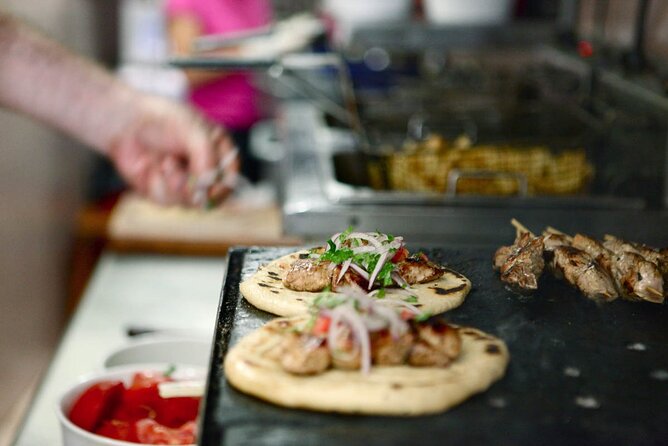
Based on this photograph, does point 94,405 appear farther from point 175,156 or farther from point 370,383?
point 175,156

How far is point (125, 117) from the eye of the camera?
7.90ft

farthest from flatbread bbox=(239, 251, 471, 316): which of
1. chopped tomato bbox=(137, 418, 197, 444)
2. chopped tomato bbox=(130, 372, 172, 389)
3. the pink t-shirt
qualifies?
the pink t-shirt

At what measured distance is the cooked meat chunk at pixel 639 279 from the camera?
4.47 ft

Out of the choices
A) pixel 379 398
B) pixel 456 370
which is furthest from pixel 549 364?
pixel 379 398

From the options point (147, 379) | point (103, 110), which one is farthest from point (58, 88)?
point (147, 379)

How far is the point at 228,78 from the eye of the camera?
17.1 ft

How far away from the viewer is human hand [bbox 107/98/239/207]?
7.40 ft

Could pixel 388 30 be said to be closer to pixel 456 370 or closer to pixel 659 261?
pixel 659 261

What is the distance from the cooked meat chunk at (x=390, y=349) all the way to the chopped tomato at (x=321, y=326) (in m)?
0.06

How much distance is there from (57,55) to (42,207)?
945 millimetres

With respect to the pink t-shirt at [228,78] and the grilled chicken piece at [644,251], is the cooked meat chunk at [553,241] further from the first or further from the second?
the pink t-shirt at [228,78]

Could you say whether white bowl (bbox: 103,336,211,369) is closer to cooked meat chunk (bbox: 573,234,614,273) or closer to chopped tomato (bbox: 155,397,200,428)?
chopped tomato (bbox: 155,397,200,428)

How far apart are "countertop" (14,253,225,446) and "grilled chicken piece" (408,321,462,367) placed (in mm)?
1176

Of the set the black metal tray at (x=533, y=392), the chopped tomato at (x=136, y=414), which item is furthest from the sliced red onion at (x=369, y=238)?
the chopped tomato at (x=136, y=414)
